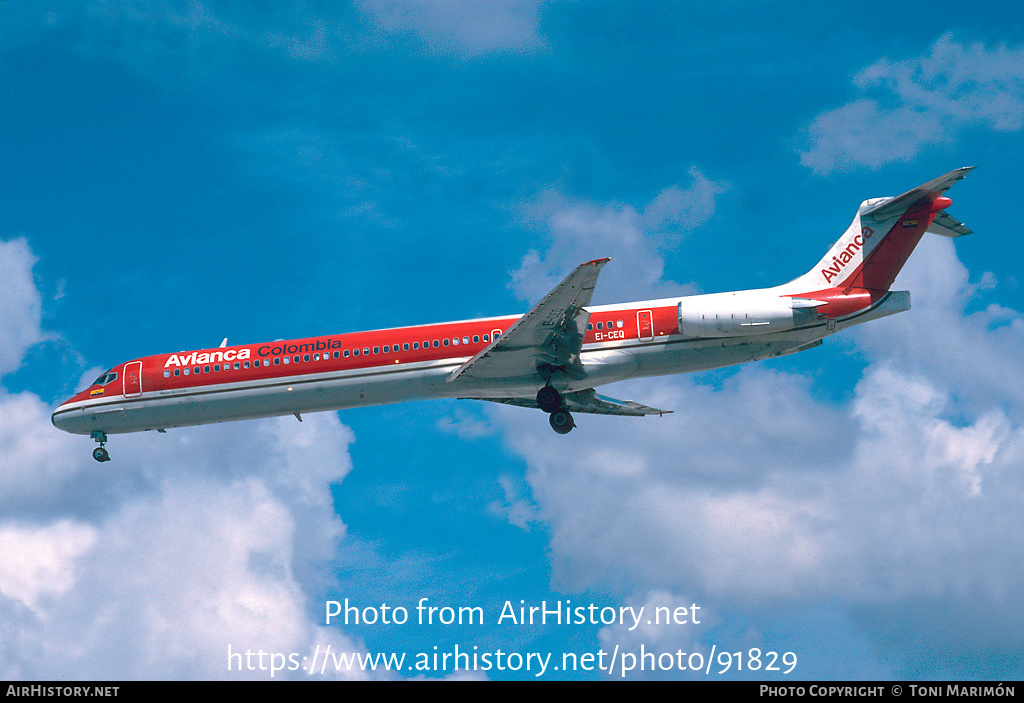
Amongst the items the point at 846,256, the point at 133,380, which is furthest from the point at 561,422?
the point at 133,380

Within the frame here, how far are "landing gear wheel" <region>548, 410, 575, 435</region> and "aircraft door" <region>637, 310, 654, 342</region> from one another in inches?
142

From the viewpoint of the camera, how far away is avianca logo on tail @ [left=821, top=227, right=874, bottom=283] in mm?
28734

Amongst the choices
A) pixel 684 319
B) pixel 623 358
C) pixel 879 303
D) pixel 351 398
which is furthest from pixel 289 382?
pixel 879 303

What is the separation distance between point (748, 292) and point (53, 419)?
80.2 feet

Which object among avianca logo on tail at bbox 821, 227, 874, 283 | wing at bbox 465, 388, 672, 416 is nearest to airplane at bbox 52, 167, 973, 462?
avianca logo on tail at bbox 821, 227, 874, 283

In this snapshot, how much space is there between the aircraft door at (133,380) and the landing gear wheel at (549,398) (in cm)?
1381

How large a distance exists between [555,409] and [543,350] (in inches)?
90.6

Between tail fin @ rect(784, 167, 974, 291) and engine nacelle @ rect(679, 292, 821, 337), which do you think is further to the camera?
tail fin @ rect(784, 167, 974, 291)

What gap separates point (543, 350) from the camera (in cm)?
2844

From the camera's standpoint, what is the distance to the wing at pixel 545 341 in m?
26.9

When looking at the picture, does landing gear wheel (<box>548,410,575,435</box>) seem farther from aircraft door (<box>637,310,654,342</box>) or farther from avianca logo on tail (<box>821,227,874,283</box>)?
avianca logo on tail (<box>821,227,874,283</box>)

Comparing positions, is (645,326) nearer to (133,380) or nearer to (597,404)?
(597,404)

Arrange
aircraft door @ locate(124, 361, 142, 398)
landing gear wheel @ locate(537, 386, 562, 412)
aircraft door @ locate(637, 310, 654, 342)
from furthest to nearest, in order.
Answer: aircraft door @ locate(124, 361, 142, 398) < landing gear wheel @ locate(537, 386, 562, 412) < aircraft door @ locate(637, 310, 654, 342)
